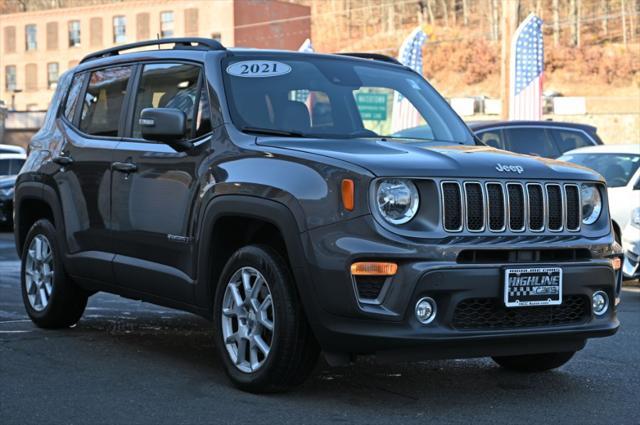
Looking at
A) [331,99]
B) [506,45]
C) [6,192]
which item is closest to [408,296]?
[331,99]

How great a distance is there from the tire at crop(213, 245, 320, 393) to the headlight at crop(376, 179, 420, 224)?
0.65 meters

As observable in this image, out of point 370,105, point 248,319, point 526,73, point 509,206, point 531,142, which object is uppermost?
point 526,73

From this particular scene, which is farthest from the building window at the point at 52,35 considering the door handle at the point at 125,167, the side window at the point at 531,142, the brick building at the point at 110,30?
the door handle at the point at 125,167

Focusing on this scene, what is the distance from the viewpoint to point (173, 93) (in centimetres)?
729

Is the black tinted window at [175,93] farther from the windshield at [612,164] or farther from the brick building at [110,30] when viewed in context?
the brick building at [110,30]

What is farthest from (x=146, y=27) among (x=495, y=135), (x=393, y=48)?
(x=495, y=135)

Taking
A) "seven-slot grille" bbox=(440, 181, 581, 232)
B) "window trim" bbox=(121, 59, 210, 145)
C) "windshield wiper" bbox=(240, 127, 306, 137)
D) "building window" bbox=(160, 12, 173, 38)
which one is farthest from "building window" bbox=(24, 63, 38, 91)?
"seven-slot grille" bbox=(440, 181, 581, 232)

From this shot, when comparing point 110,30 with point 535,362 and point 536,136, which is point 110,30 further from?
point 535,362

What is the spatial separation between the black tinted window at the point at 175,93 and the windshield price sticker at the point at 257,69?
22 cm

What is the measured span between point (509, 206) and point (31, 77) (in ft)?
259

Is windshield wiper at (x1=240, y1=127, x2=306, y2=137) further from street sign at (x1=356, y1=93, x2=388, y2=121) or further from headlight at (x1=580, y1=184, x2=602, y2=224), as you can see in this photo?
headlight at (x1=580, y1=184, x2=602, y2=224)

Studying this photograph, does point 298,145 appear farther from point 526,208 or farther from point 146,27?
point 146,27

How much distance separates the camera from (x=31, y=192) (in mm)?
8570

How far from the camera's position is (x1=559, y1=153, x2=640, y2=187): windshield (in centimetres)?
1376
